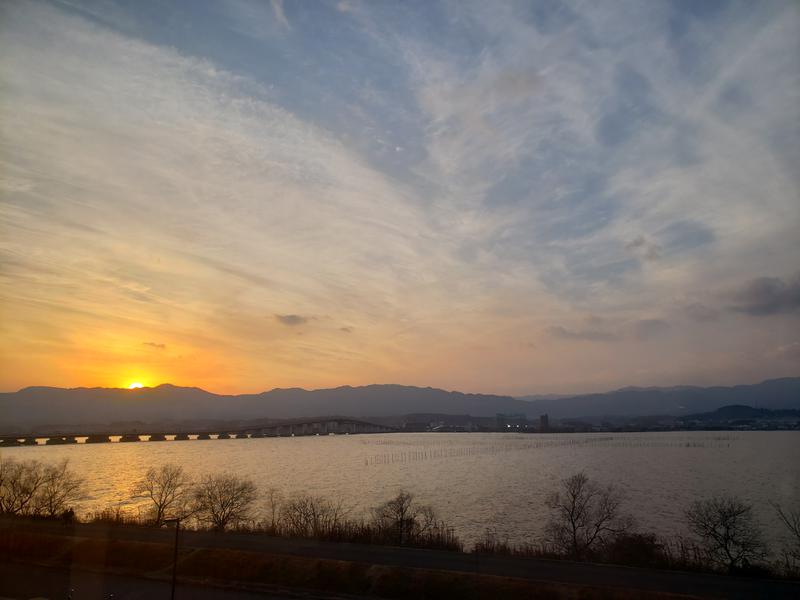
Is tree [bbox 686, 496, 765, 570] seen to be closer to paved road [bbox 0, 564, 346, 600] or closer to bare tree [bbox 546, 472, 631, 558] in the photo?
bare tree [bbox 546, 472, 631, 558]

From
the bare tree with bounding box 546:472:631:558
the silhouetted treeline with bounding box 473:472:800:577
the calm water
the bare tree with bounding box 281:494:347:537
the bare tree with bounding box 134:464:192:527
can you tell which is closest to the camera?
the silhouetted treeline with bounding box 473:472:800:577

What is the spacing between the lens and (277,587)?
28.3 metres

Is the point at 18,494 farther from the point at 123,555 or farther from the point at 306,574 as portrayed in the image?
the point at 306,574

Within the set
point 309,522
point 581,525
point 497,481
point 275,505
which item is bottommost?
point 497,481

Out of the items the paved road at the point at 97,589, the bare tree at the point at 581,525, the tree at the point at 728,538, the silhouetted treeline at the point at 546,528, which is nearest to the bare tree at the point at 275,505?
the silhouetted treeline at the point at 546,528

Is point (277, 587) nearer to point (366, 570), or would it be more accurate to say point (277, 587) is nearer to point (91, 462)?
point (366, 570)

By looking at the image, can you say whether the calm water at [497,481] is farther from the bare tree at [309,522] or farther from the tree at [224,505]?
the tree at [224,505]

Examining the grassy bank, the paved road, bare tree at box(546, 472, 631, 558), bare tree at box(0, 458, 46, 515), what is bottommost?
bare tree at box(546, 472, 631, 558)

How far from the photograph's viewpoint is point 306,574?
96.0 ft

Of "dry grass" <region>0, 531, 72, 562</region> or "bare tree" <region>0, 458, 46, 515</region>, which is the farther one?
"bare tree" <region>0, 458, 46, 515</region>

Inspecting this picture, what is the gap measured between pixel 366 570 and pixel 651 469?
108m

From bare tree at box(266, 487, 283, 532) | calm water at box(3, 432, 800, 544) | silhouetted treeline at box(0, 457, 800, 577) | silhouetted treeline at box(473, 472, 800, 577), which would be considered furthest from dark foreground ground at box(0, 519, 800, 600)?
bare tree at box(266, 487, 283, 532)

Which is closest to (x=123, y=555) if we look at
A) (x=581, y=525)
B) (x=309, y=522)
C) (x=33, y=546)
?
(x=33, y=546)

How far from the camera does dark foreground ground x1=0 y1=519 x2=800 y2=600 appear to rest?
2638cm
